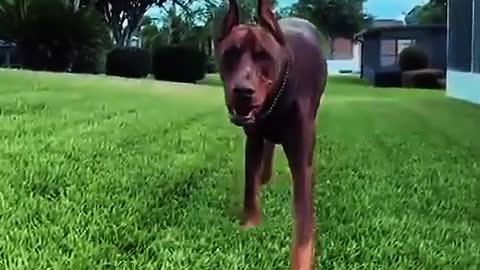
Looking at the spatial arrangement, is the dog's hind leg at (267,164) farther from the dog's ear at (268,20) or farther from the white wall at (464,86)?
the white wall at (464,86)

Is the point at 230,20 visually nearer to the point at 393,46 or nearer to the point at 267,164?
the point at 267,164

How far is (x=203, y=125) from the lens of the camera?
8.45 meters

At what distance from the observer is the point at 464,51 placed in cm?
1945

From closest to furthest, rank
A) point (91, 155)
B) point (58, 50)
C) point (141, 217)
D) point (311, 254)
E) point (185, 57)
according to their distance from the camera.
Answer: point (311, 254) → point (141, 217) → point (91, 155) → point (58, 50) → point (185, 57)

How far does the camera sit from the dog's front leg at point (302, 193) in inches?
119

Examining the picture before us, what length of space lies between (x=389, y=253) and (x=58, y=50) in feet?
52.6

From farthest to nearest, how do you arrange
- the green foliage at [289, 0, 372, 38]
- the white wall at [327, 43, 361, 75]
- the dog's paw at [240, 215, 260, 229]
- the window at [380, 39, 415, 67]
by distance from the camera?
the white wall at [327, 43, 361, 75]
the green foliage at [289, 0, 372, 38]
the window at [380, 39, 415, 67]
the dog's paw at [240, 215, 260, 229]

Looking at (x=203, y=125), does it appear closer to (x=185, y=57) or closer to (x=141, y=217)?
(x=141, y=217)

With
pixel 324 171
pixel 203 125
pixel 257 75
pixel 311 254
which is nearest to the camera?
pixel 257 75

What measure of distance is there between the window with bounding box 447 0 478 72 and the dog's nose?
54.6 ft

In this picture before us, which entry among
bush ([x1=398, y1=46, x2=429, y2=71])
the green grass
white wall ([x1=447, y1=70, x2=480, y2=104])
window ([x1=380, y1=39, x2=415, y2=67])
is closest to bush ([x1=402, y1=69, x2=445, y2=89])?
bush ([x1=398, y1=46, x2=429, y2=71])

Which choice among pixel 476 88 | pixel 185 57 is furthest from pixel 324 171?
pixel 185 57

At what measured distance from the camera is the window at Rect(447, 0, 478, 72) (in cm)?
1900

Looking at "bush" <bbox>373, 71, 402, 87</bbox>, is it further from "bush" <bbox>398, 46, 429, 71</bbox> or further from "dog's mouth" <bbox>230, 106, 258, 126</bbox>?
"dog's mouth" <bbox>230, 106, 258, 126</bbox>
